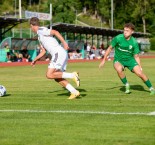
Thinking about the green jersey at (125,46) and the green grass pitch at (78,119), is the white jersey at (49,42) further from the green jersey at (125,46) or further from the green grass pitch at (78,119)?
the green jersey at (125,46)

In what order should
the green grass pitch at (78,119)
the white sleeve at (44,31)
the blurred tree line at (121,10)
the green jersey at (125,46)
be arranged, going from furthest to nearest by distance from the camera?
the blurred tree line at (121,10)
the green jersey at (125,46)
the white sleeve at (44,31)
the green grass pitch at (78,119)

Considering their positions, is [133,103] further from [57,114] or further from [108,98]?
[57,114]

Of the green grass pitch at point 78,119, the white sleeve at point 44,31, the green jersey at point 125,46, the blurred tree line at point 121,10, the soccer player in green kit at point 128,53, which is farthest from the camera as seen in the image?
the blurred tree line at point 121,10

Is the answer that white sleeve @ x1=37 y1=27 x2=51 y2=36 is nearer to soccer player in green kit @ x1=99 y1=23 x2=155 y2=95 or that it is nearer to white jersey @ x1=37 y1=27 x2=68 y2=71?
A: white jersey @ x1=37 y1=27 x2=68 y2=71

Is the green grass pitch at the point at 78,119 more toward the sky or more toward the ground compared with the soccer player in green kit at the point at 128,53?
more toward the ground

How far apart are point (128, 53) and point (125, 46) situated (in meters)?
0.28

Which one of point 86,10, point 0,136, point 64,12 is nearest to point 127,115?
point 0,136

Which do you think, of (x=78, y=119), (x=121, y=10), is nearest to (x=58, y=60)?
(x=78, y=119)

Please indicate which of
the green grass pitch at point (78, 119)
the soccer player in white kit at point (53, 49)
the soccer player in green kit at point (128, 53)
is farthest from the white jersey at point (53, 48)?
the soccer player in green kit at point (128, 53)

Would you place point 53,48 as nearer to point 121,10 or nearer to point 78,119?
point 78,119

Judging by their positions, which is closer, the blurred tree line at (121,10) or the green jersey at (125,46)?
the green jersey at (125,46)

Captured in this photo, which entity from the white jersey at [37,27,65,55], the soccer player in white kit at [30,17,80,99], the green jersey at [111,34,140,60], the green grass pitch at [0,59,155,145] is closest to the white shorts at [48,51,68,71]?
the soccer player in white kit at [30,17,80,99]

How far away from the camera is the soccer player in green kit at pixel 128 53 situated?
47.4ft

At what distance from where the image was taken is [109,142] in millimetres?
7398
